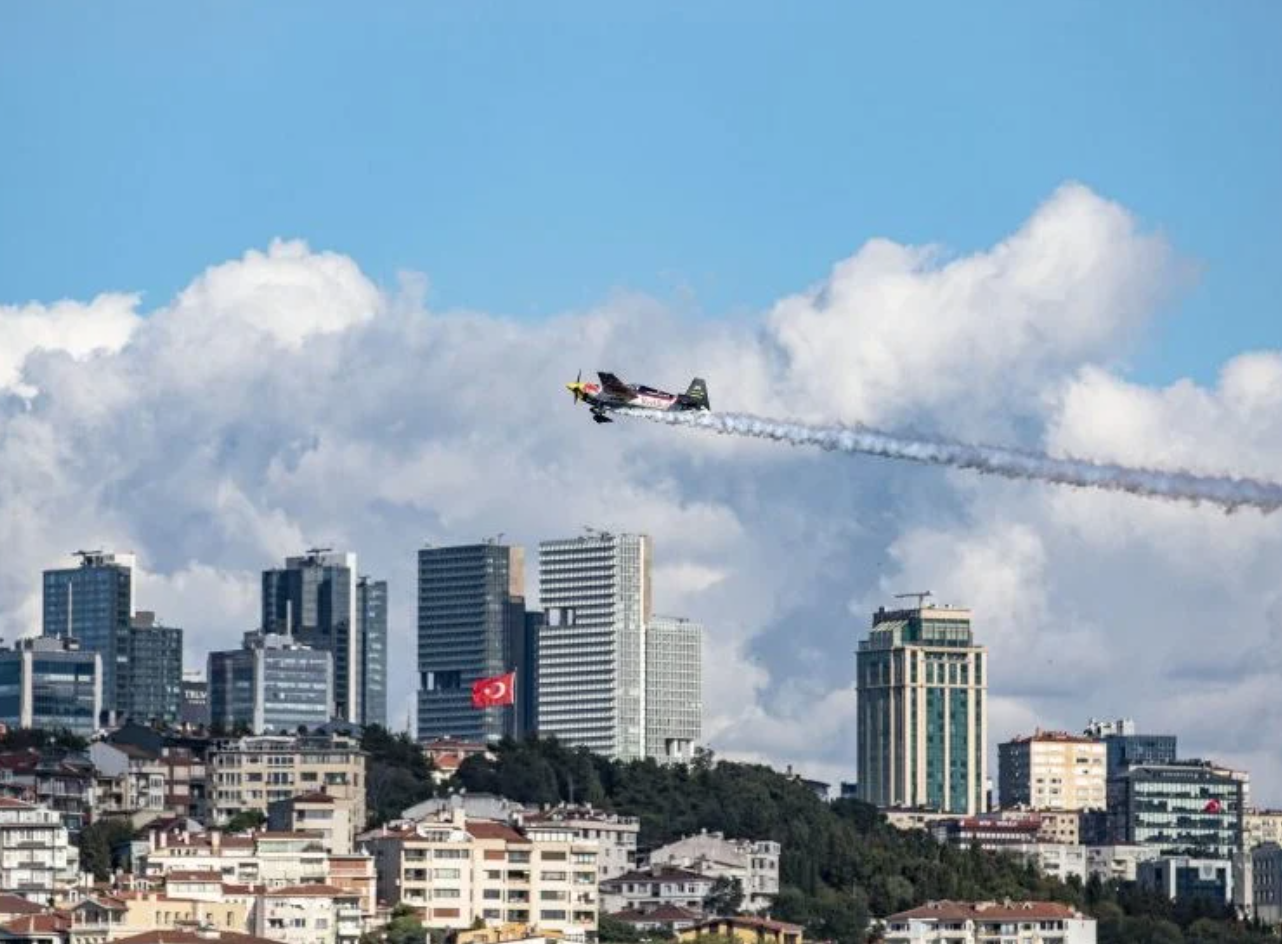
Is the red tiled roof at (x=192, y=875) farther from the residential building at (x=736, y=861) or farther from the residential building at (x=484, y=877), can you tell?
the residential building at (x=736, y=861)

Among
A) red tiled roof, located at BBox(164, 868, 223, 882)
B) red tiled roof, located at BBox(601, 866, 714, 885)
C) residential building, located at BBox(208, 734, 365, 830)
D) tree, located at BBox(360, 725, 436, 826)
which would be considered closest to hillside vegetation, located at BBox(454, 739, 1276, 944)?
tree, located at BBox(360, 725, 436, 826)

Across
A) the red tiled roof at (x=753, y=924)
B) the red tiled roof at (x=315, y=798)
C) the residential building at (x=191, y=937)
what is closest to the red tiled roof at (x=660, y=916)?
the red tiled roof at (x=753, y=924)

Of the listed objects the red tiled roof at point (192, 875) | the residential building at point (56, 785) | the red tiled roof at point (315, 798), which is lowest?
the red tiled roof at point (192, 875)

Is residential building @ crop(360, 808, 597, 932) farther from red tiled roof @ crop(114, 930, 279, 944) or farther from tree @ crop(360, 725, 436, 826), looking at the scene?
tree @ crop(360, 725, 436, 826)

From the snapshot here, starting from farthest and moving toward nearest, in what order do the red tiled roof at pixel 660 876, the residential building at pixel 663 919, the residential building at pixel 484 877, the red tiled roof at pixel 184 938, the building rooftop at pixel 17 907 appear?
the red tiled roof at pixel 660 876
the residential building at pixel 663 919
the residential building at pixel 484 877
the building rooftop at pixel 17 907
the red tiled roof at pixel 184 938

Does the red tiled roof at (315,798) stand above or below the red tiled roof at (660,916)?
above

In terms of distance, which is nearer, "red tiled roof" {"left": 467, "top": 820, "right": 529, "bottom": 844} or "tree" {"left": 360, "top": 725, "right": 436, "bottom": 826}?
"red tiled roof" {"left": 467, "top": 820, "right": 529, "bottom": 844}

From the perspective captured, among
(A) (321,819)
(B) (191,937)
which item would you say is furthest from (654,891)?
(B) (191,937)
